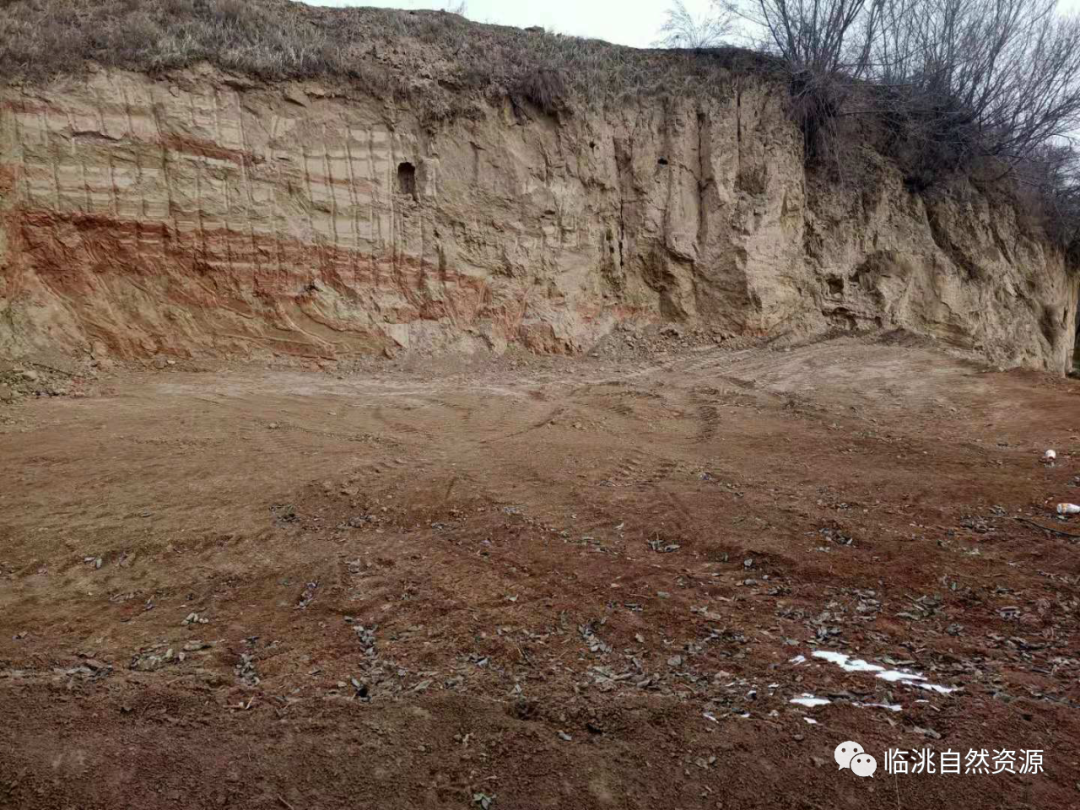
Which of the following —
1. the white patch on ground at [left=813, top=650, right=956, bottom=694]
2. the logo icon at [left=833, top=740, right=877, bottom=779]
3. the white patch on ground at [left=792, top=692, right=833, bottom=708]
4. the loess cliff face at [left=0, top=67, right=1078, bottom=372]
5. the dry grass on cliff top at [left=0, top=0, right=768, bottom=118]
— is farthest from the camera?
the dry grass on cliff top at [left=0, top=0, right=768, bottom=118]

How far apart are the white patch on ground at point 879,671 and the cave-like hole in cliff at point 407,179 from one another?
936 centimetres

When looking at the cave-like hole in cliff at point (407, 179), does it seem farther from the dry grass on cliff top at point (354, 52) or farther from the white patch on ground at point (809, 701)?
the white patch on ground at point (809, 701)

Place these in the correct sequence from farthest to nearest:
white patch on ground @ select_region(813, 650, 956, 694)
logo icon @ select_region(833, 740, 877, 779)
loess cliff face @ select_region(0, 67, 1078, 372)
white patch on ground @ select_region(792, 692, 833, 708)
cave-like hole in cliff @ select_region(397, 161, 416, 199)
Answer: cave-like hole in cliff @ select_region(397, 161, 416, 199), loess cliff face @ select_region(0, 67, 1078, 372), white patch on ground @ select_region(813, 650, 956, 694), white patch on ground @ select_region(792, 692, 833, 708), logo icon @ select_region(833, 740, 877, 779)

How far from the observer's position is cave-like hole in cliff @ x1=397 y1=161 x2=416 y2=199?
1116cm

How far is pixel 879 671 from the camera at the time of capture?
134 inches

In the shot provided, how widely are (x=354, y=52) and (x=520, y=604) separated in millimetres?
9775

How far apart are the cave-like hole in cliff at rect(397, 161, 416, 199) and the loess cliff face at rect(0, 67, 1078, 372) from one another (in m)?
0.03

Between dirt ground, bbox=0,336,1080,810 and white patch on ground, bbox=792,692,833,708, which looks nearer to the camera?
dirt ground, bbox=0,336,1080,810

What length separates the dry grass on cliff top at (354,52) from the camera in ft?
31.6

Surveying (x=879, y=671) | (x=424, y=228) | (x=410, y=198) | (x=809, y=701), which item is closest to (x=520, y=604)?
(x=809, y=701)

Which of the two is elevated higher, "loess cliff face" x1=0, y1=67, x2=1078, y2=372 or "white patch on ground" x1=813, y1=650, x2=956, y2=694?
"loess cliff face" x1=0, y1=67, x2=1078, y2=372

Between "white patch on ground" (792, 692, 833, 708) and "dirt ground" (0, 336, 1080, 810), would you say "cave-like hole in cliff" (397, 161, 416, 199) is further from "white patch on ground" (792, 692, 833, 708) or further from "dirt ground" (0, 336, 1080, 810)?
"white patch on ground" (792, 692, 833, 708)

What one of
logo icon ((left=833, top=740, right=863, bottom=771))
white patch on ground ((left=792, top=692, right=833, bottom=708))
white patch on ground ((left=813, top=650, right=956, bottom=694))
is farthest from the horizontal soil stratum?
logo icon ((left=833, top=740, right=863, bottom=771))

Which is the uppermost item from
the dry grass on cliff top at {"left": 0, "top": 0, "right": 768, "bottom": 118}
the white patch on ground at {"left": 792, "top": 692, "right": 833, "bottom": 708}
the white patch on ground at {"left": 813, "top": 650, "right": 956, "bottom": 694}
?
the dry grass on cliff top at {"left": 0, "top": 0, "right": 768, "bottom": 118}
